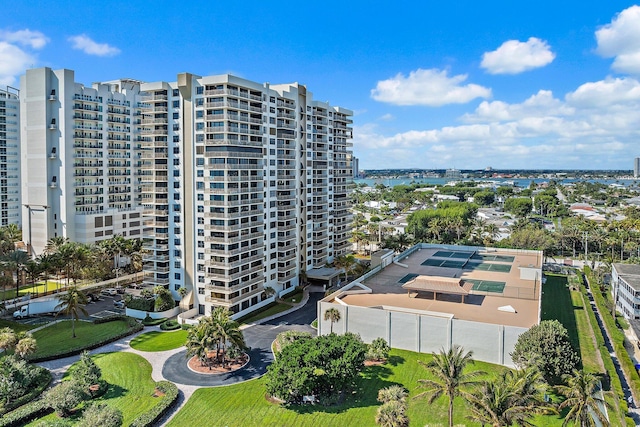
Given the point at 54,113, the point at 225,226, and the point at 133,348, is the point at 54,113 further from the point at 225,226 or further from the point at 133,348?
the point at 133,348

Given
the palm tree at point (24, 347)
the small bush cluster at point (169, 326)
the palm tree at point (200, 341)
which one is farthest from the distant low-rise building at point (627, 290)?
the palm tree at point (24, 347)

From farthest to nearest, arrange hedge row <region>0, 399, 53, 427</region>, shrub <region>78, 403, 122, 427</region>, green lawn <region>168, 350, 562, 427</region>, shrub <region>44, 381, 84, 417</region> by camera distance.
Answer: shrub <region>44, 381, 84, 417</region>, green lawn <region>168, 350, 562, 427</region>, hedge row <region>0, 399, 53, 427</region>, shrub <region>78, 403, 122, 427</region>

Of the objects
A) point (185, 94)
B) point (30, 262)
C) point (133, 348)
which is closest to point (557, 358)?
point (133, 348)

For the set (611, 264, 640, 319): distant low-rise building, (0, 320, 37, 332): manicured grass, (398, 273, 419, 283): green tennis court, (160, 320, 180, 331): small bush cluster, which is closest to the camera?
(0, 320, 37, 332): manicured grass

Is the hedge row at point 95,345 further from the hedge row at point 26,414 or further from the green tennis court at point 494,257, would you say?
the green tennis court at point 494,257

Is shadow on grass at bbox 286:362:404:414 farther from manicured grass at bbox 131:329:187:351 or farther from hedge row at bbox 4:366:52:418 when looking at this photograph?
hedge row at bbox 4:366:52:418

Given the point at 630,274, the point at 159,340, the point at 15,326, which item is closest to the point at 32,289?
the point at 15,326

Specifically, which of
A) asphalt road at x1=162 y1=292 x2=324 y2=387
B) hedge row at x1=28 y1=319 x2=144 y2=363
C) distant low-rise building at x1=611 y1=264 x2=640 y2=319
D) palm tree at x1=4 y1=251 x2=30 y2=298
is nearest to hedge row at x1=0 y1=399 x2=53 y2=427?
hedge row at x1=28 y1=319 x2=144 y2=363
